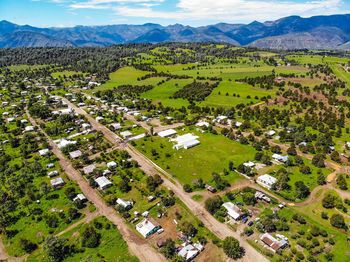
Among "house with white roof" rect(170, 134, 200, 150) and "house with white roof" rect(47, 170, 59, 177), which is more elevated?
"house with white roof" rect(170, 134, 200, 150)

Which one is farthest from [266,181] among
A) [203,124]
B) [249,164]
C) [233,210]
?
[203,124]

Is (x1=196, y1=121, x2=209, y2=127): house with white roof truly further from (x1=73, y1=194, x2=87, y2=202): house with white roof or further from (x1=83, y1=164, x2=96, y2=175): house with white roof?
(x1=73, y1=194, x2=87, y2=202): house with white roof

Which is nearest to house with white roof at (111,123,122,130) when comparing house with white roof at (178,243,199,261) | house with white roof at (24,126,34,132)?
house with white roof at (24,126,34,132)

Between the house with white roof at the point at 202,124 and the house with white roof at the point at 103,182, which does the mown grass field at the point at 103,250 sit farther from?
the house with white roof at the point at 202,124

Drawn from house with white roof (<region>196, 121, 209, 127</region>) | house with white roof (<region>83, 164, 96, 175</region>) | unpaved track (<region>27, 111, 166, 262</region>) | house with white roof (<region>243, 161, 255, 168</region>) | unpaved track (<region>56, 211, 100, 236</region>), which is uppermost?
house with white roof (<region>196, 121, 209, 127</region>)

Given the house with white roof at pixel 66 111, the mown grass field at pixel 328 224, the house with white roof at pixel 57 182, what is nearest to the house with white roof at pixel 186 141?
the house with white roof at pixel 57 182

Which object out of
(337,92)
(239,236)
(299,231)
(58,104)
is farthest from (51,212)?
(337,92)
